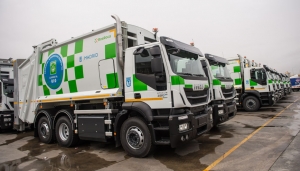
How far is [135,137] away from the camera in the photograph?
5051 millimetres

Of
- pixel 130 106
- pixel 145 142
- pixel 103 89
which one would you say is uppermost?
pixel 103 89

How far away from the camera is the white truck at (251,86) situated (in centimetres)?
1250

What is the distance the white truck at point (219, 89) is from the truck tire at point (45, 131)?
17.9 feet

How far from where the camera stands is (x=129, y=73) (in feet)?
17.0

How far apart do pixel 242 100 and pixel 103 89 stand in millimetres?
10180

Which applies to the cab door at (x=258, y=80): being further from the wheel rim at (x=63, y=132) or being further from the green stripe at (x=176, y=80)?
the wheel rim at (x=63, y=132)

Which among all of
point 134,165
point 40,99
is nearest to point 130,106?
point 134,165

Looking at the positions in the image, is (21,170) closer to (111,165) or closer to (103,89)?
(111,165)

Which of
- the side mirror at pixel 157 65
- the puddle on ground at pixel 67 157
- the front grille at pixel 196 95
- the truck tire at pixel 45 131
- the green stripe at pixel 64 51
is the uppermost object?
the green stripe at pixel 64 51

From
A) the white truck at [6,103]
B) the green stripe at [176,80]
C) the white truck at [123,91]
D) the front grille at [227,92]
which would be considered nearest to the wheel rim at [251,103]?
the front grille at [227,92]

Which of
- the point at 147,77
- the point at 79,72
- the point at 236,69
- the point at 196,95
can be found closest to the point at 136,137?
the point at 147,77

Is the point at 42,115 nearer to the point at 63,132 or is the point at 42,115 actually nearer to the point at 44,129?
the point at 44,129

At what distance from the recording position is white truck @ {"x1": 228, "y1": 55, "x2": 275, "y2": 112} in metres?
12.5

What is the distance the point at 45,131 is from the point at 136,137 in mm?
4066
